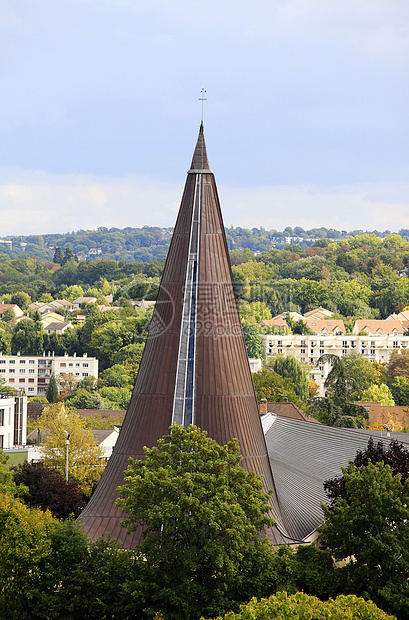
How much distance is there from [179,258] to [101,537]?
7.75m

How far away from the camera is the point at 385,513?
16.7 metres

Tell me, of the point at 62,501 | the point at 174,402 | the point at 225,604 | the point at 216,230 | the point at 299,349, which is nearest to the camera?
the point at 225,604

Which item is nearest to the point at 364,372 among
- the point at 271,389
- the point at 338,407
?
the point at 271,389

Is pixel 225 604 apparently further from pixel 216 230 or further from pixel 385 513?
pixel 216 230

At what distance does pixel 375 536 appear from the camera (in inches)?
659

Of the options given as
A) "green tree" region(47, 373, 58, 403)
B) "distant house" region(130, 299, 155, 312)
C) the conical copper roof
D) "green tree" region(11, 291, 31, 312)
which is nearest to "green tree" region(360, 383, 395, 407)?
"green tree" region(47, 373, 58, 403)

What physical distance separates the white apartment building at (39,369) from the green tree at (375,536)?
303ft

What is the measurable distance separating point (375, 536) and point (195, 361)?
22.3 ft

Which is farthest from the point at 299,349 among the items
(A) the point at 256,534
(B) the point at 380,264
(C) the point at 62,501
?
(A) the point at 256,534

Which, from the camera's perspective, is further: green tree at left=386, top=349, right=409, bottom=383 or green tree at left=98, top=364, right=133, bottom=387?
green tree at left=386, top=349, right=409, bottom=383

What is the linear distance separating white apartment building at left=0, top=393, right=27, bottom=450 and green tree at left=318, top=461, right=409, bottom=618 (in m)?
35.2

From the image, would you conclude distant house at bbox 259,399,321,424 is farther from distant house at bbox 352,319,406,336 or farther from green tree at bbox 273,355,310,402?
distant house at bbox 352,319,406,336

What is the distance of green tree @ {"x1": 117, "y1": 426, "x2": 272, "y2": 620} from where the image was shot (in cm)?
1577

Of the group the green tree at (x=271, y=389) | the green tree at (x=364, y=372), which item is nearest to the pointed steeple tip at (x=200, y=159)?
the green tree at (x=271, y=389)
